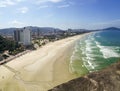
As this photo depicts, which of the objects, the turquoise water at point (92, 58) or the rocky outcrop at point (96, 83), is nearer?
the rocky outcrop at point (96, 83)

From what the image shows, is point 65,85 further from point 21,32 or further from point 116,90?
point 21,32

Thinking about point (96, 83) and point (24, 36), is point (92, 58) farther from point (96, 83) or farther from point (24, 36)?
point (24, 36)

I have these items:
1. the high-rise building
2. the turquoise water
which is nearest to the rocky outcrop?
the turquoise water

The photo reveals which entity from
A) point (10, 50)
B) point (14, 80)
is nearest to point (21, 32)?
point (10, 50)

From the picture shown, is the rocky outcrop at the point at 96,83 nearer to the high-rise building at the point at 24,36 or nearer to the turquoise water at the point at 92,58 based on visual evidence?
the turquoise water at the point at 92,58

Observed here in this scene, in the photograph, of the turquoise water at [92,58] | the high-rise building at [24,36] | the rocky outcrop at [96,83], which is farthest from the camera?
the high-rise building at [24,36]

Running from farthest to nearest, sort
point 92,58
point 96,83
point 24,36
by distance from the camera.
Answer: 1. point 24,36
2. point 92,58
3. point 96,83

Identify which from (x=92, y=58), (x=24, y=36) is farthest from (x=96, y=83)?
(x=24, y=36)

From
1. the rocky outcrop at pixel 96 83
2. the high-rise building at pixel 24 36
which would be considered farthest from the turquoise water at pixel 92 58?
the rocky outcrop at pixel 96 83
